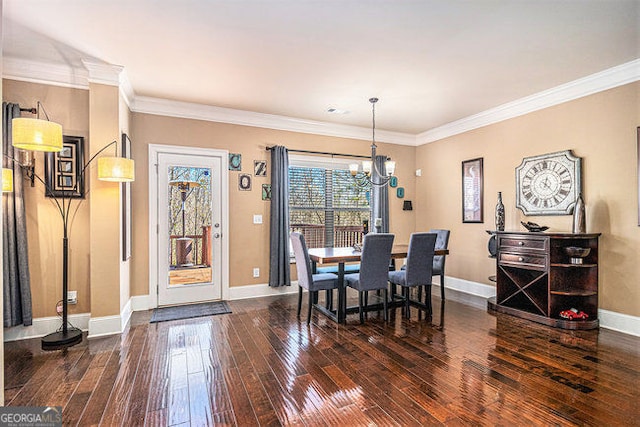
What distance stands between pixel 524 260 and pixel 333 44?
322 cm

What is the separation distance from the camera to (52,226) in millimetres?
3447

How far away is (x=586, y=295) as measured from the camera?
360 cm

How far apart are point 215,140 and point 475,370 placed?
4137 mm

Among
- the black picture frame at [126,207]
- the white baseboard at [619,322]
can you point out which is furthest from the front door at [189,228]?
the white baseboard at [619,322]

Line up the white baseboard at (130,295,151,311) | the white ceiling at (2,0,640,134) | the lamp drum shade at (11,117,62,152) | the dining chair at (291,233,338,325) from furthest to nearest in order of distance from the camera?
the white baseboard at (130,295,151,311), the dining chair at (291,233,338,325), the lamp drum shade at (11,117,62,152), the white ceiling at (2,0,640,134)

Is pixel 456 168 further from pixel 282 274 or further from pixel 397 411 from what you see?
pixel 397 411

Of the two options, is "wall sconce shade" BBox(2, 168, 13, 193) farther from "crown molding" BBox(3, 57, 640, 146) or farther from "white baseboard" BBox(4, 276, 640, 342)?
"white baseboard" BBox(4, 276, 640, 342)

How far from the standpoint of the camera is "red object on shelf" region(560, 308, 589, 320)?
3.57 meters

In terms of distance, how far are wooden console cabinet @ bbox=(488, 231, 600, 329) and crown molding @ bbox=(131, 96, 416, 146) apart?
9.08 ft

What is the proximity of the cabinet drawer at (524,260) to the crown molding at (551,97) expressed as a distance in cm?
192

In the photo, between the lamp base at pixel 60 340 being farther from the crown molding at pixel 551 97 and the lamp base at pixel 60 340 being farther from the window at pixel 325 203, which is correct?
the crown molding at pixel 551 97

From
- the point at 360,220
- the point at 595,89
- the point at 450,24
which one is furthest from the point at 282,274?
the point at 595,89

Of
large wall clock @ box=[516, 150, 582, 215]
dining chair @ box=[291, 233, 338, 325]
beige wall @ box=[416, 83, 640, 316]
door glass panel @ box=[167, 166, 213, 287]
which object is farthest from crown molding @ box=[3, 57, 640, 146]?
dining chair @ box=[291, 233, 338, 325]

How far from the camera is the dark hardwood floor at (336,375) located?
2.09 metres
